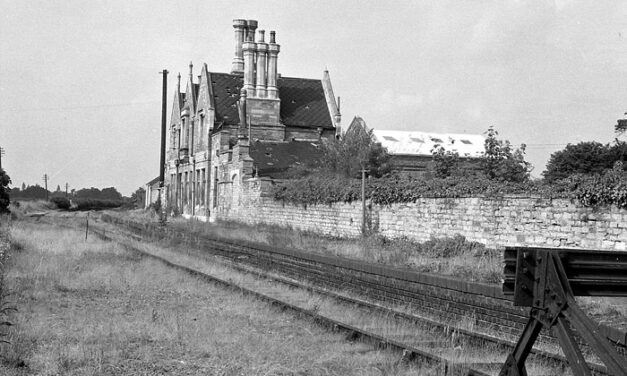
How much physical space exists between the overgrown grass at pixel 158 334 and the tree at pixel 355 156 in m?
19.1

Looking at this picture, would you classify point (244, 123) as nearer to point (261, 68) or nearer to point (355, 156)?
point (261, 68)

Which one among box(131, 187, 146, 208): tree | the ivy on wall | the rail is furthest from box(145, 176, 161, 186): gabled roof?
the rail

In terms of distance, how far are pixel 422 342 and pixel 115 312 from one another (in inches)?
199

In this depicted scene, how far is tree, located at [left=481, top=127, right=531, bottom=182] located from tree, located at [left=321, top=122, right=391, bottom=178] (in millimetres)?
7094

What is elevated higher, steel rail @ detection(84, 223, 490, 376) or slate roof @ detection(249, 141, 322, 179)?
slate roof @ detection(249, 141, 322, 179)

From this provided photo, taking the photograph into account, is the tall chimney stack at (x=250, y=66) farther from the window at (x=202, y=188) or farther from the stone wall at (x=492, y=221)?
the stone wall at (x=492, y=221)

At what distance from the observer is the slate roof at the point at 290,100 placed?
50.5 meters

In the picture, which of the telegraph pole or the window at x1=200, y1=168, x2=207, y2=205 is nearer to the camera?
the window at x1=200, y1=168, x2=207, y2=205

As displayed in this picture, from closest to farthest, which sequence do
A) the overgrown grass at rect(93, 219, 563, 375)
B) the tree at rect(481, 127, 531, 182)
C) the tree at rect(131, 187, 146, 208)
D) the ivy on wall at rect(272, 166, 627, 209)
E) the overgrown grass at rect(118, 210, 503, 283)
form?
the overgrown grass at rect(93, 219, 563, 375) → the ivy on wall at rect(272, 166, 627, 209) → the overgrown grass at rect(118, 210, 503, 283) → the tree at rect(481, 127, 531, 182) → the tree at rect(131, 187, 146, 208)

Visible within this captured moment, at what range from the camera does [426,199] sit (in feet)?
74.0

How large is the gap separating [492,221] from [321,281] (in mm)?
4919

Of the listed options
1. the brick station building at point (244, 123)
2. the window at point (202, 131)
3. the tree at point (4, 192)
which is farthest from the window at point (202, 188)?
the tree at point (4, 192)

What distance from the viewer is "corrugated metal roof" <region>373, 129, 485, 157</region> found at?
52312 millimetres

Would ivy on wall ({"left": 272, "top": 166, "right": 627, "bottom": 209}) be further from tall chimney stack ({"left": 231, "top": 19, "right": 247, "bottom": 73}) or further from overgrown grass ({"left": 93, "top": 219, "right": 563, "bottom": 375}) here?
tall chimney stack ({"left": 231, "top": 19, "right": 247, "bottom": 73})
